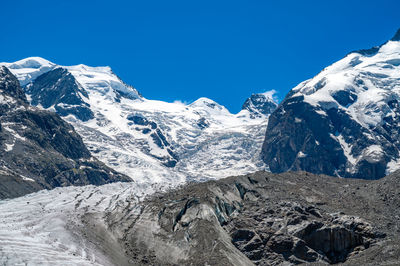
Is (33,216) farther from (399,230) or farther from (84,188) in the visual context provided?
(399,230)

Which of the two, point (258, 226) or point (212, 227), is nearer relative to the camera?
point (212, 227)

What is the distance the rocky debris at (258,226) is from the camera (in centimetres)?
10069

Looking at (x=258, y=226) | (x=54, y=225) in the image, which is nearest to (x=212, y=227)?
(x=258, y=226)

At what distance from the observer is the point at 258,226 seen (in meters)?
116

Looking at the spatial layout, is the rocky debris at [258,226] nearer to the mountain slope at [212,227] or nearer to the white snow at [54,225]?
the mountain slope at [212,227]

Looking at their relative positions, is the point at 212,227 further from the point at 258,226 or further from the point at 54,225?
the point at 54,225

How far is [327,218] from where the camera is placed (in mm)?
116312

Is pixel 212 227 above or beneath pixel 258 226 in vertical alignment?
beneath

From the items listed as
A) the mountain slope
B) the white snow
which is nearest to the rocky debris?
A: the mountain slope

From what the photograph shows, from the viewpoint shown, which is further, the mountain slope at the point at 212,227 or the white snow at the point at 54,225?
the mountain slope at the point at 212,227

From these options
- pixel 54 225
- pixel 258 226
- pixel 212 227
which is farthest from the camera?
pixel 258 226

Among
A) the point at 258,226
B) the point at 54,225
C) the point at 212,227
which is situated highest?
the point at 258,226

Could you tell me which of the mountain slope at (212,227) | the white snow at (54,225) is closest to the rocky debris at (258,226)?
the mountain slope at (212,227)

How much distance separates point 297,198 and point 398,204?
25738 millimetres
